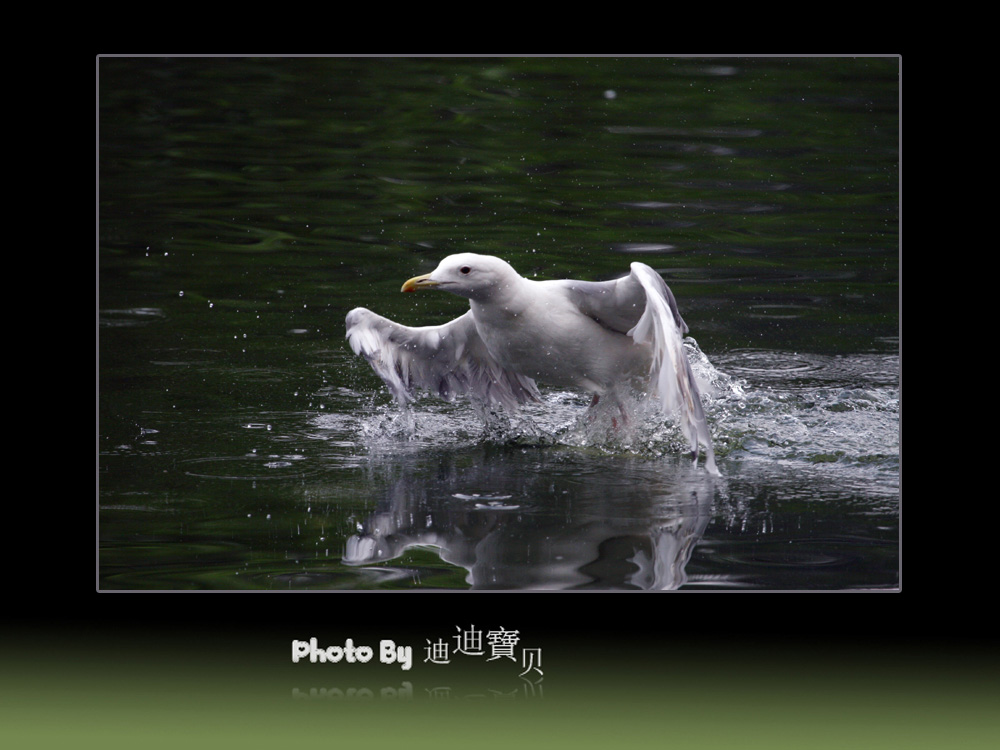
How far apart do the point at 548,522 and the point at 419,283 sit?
91 centimetres

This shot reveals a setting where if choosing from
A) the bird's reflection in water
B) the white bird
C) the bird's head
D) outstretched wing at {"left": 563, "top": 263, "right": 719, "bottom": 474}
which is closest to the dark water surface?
the bird's reflection in water

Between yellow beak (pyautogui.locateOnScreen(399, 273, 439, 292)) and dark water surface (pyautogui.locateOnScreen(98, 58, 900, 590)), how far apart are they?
0.50 m

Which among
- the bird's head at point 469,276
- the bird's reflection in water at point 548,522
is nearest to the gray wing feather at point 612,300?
the bird's head at point 469,276

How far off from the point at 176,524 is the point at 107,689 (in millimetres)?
643

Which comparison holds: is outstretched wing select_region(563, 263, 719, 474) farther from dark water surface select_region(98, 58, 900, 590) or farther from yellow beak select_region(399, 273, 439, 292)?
yellow beak select_region(399, 273, 439, 292)

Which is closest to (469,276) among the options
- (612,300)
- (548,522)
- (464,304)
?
(612,300)

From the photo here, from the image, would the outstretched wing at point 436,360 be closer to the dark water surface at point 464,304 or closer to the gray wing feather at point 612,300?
the dark water surface at point 464,304

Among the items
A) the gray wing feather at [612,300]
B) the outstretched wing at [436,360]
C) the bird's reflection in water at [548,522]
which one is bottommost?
the bird's reflection in water at [548,522]

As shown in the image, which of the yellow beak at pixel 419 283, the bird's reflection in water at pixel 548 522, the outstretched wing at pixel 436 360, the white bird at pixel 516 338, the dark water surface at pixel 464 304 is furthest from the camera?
the outstretched wing at pixel 436 360

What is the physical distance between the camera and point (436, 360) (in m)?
5.25

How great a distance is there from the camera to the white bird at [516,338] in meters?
4.83

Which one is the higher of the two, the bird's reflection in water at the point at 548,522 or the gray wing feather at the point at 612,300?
the gray wing feather at the point at 612,300

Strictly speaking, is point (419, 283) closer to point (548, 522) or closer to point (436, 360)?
point (436, 360)

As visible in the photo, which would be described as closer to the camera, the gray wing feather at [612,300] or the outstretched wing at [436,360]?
the gray wing feather at [612,300]
